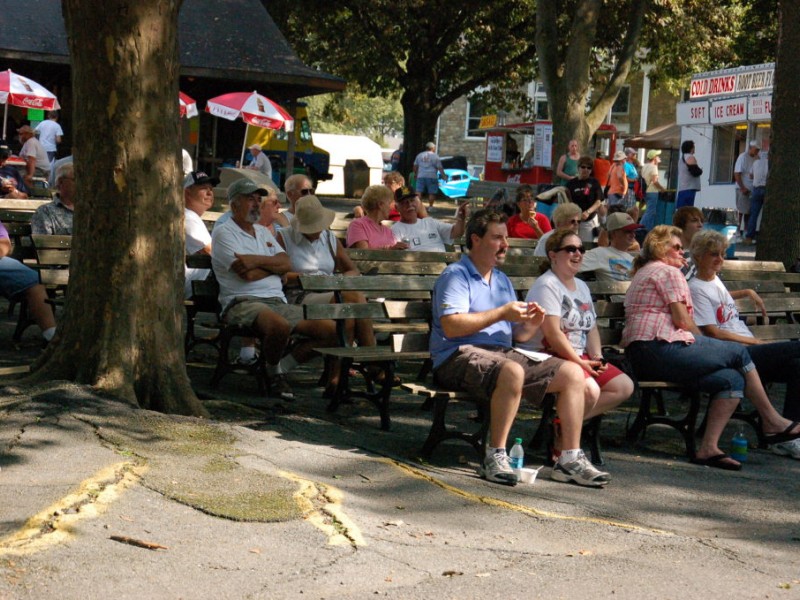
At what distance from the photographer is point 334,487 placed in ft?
21.4

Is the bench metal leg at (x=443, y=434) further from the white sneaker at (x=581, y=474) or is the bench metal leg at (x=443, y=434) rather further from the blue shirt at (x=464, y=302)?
the white sneaker at (x=581, y=474)

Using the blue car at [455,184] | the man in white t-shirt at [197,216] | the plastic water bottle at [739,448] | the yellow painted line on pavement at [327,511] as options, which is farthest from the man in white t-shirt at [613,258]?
the blue car at [455,184]

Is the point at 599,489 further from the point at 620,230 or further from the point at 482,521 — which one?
the point at 620,230

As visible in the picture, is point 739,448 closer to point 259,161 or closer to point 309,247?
point 309,247

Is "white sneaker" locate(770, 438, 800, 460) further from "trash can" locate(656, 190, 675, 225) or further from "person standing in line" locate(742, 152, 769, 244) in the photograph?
"trash can" locate(656, 190, 675, 225)

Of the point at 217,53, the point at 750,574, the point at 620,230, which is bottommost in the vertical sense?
the point at 750,574

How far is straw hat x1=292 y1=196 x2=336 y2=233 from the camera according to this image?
9.97m

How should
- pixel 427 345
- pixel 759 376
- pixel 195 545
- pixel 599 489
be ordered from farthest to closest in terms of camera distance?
1. pixel 759 376
2. pixel 427 345
3. pixel 599 489
4. pixel 195 545

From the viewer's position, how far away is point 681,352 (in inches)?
326

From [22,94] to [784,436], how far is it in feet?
57.9

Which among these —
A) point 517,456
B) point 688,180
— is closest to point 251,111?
point 688,180

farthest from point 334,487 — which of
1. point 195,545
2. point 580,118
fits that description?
point 580,118

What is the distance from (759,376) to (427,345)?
8.50 ft

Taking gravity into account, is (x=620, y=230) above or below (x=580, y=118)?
below
